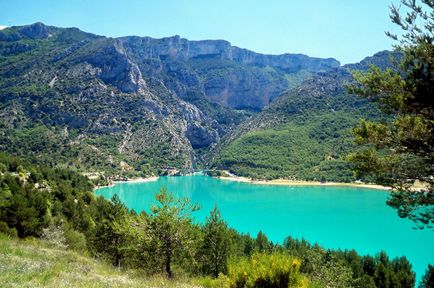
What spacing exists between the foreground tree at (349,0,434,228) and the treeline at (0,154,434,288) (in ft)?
16.5

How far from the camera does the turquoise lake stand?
247 ft

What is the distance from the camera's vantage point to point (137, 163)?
18838 cm

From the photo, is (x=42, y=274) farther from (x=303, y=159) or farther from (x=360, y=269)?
(x=303, y=159)

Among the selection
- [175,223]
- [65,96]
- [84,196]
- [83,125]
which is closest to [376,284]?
[175,223]

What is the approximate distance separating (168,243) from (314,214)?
8550 cm

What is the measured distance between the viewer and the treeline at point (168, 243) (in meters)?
10.2

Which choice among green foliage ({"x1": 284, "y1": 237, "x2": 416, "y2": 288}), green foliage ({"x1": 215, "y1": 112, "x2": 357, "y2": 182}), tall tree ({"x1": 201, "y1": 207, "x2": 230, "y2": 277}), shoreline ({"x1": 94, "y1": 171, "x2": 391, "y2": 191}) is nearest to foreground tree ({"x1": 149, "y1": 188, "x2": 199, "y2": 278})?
tall tree ({"x1": 201, "y1": 207, "x2": 230, "y2": 277})

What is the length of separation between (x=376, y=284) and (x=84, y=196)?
47521 millimetres

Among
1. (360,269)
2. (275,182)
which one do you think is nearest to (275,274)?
(360,269)

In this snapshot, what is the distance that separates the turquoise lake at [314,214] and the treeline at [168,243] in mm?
26901

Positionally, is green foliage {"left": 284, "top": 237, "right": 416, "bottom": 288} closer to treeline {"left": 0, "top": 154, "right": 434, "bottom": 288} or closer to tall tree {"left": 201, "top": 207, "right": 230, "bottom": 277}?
treeline {"left": 0, "top": 154, "right": 434, "bottom": 288}

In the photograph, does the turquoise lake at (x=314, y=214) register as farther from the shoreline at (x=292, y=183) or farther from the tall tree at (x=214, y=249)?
the tall tree at (x=214, y=249)

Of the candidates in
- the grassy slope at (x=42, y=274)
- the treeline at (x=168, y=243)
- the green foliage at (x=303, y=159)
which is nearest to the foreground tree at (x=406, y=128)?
the treeline at (x=168, y=243)

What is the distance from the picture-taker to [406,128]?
43.9 feet
